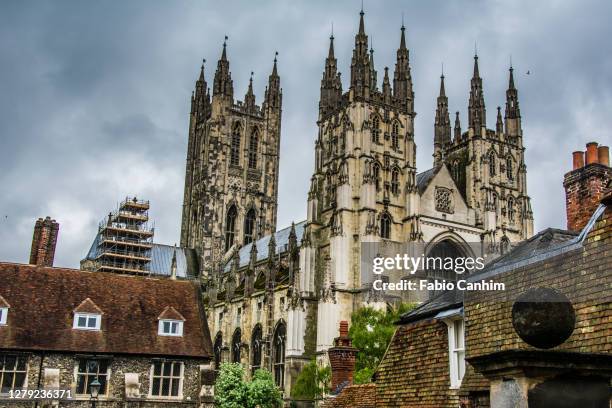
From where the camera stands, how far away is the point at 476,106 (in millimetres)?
65375

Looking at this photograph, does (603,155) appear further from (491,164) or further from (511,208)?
(491,164)

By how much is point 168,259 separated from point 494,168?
38.6 m

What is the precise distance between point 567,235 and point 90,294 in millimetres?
21968

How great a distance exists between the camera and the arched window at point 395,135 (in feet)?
194

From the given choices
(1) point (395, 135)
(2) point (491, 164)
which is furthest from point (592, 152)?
(2) point (491, 164)

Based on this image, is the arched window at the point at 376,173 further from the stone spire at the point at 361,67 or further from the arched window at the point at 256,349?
the arched window at the point at 256,349

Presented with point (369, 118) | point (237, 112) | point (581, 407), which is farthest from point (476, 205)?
point (581, 407)

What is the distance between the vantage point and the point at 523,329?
229 inches

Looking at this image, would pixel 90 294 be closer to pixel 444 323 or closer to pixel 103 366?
pixel 103 366

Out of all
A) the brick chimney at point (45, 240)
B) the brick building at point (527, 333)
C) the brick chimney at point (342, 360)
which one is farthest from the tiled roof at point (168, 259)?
the brick building at point (527, 333)

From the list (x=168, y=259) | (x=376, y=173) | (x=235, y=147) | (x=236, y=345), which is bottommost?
(x=236, y=345)

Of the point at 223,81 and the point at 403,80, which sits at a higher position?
the point at 223,81

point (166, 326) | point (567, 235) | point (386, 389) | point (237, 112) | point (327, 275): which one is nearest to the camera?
point (567, 235)

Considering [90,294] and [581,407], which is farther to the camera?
[90,294]
